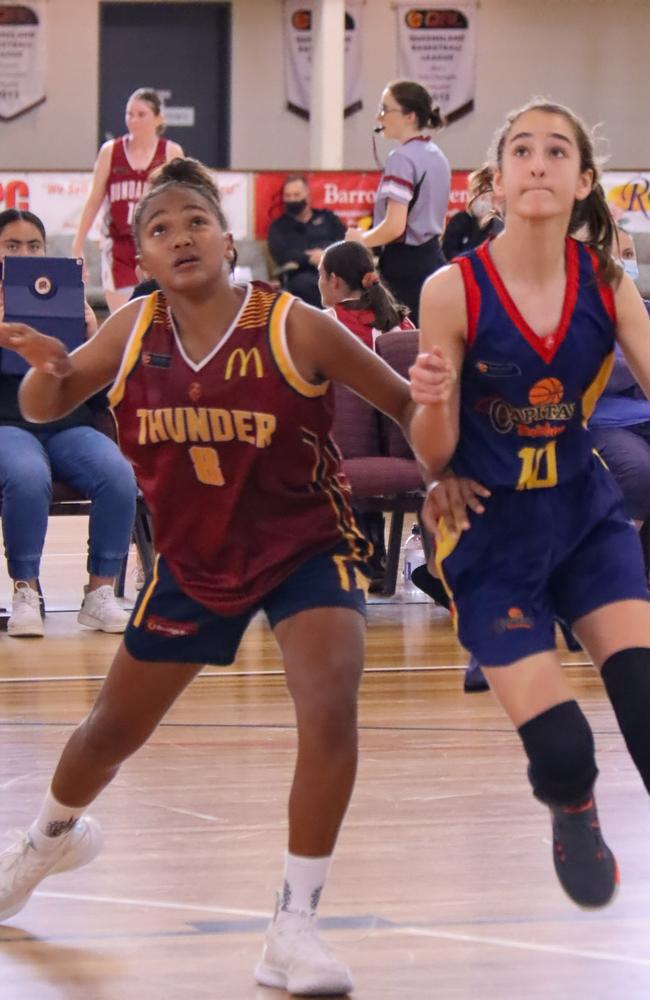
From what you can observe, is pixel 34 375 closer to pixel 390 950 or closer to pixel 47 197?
pixel 390 950

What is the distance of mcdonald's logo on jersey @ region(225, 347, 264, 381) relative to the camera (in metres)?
2.78

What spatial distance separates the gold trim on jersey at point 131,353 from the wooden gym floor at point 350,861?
Answer: 952mm

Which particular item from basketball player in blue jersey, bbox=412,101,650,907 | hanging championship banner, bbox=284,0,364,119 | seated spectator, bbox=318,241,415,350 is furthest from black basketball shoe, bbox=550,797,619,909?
hanging championship banner, bbox=284,0,364,119

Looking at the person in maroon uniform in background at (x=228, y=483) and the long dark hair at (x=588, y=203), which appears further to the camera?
the long dark hair at (x=588, y=203)

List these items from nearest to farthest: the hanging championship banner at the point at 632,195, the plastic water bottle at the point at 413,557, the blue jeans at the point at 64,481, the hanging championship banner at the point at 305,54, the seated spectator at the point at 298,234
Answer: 1. the blue jeans at the point at 64,481
2. the plastic water bottle at the point at 413,557
3. the seated spectator at the point at 298,234
4. the hanging championship banner at the point at 632,195
5. the hanging championship banner at the point at 305,54

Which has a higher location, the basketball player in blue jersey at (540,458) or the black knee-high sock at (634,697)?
the basketball player in blue jersey at (540,458)

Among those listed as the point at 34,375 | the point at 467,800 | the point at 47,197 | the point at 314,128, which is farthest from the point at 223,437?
the point at 314,128

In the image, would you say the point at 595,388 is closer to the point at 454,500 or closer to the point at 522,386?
the point at 522,386

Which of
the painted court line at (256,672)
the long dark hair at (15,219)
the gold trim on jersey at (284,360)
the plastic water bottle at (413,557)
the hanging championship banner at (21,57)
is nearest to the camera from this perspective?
the gold trim on jersey at (284,360)

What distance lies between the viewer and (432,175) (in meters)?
7.37

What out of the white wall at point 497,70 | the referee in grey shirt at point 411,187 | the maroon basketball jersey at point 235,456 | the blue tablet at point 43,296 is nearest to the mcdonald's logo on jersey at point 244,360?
the maroon basketball jersey at point 235,456

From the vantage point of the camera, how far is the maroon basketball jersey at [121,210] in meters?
8.38

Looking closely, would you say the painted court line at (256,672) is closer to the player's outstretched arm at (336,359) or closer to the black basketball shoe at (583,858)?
the player's outstretched arm at (336,359)

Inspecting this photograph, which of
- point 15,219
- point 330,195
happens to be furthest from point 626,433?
point 330,195
